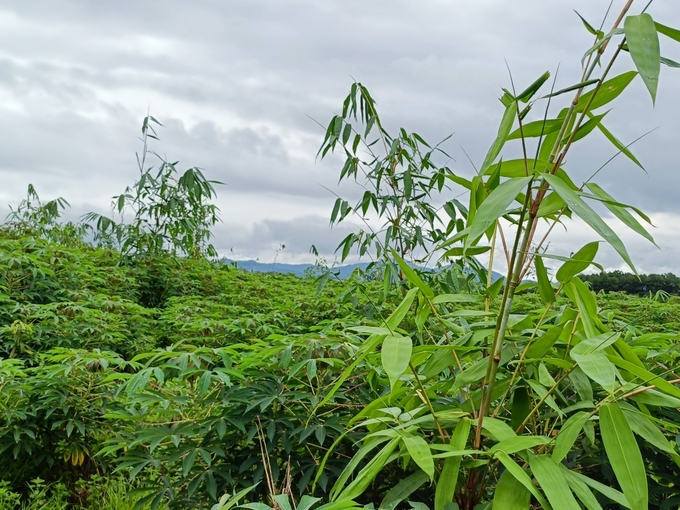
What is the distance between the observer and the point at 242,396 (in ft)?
4.70

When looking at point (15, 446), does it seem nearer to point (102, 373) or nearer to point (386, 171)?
point (102, 373)


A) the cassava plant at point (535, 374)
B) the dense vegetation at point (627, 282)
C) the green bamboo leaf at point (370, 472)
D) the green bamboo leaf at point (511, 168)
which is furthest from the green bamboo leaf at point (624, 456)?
the dense vegetation at point (627, 282)

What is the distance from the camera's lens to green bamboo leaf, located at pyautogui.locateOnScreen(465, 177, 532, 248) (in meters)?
0.76

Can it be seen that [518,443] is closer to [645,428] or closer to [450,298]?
[645,428]

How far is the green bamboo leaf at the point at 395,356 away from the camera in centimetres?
83

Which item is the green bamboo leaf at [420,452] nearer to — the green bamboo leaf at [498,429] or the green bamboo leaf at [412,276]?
the green bamboo leaf at [498,429]

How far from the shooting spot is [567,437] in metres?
0.88

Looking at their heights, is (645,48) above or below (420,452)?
above

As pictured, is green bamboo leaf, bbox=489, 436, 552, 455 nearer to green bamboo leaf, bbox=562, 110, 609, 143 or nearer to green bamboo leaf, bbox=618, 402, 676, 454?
green bamboo leaf, bbox=618, 402, 676, 454

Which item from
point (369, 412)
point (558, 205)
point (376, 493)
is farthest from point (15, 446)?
→ point (558, 205)

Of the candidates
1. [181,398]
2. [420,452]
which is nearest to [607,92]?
[420,452]

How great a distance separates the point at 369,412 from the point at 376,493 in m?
0.36

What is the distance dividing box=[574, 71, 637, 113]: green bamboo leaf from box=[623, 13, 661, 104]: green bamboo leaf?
0.13 metres

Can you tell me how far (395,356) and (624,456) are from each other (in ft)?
1.14
